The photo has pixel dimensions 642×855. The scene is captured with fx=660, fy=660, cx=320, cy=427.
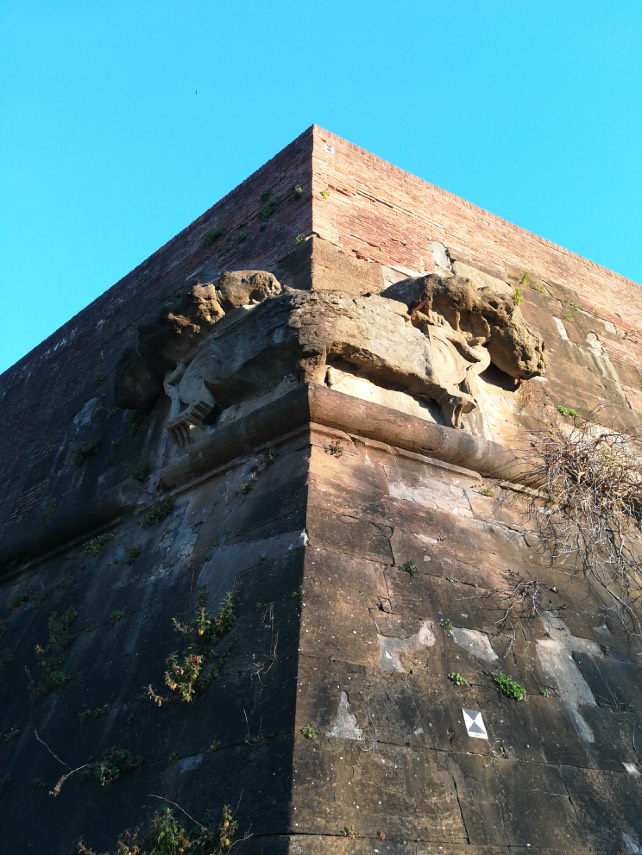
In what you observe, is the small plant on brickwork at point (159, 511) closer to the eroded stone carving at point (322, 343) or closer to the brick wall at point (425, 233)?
the eroded stone carving at point (322, 343)

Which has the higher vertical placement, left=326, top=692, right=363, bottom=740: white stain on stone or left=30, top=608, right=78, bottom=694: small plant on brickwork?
left=30, top=608, right=78, bottom=694: small plant on brickwork

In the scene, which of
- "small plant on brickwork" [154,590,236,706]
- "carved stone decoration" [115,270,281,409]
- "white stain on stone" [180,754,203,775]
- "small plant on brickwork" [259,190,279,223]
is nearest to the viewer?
"white stain on stone" [180,754,203,775]

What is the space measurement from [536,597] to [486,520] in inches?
25.4

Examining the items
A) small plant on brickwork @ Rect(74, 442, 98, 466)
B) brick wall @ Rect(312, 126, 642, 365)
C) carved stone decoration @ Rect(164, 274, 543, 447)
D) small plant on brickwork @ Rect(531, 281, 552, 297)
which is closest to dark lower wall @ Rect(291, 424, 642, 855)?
A: carved stone decoration @ Rect(164, 274, 543, 447)

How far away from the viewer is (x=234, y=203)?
8414mm

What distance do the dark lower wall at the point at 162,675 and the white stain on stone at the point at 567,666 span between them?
1656 millimetres

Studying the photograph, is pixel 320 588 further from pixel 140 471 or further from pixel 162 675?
pixel 140 471

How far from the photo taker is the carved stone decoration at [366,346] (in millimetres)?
5023

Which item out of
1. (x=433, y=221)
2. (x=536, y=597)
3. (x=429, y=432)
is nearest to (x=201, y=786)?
(x=536, y=597)

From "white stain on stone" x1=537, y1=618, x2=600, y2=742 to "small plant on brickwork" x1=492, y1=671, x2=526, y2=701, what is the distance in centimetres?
33

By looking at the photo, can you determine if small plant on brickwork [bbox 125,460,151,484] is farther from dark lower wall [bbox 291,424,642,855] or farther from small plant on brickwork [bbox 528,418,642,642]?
small plant on brickwork [bbox 528,418,642,642]

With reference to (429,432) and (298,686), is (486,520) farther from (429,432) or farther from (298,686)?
(298,686)

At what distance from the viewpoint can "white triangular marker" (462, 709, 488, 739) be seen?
10.9 ft

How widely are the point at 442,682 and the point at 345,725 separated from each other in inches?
26.6
